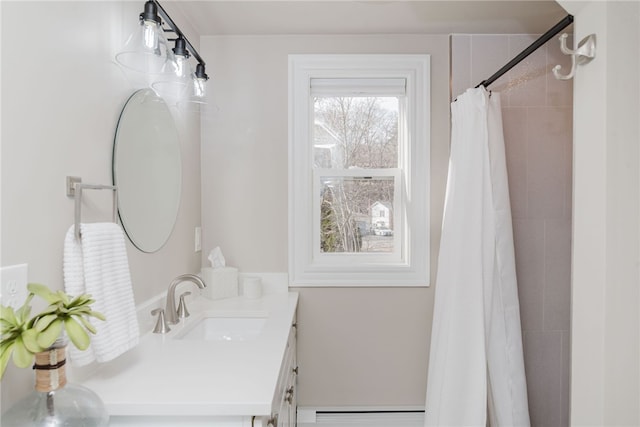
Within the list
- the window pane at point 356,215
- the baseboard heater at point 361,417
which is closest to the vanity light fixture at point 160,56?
the window pane at point 356,215

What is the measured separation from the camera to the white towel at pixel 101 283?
0.95m

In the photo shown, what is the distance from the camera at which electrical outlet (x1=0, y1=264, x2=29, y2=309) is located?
0.78m

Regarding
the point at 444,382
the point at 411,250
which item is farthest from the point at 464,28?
the point at 444,382

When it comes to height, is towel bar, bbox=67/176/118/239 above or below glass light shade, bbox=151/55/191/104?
below

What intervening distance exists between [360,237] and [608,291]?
1.36 m

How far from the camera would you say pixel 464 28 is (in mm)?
2027

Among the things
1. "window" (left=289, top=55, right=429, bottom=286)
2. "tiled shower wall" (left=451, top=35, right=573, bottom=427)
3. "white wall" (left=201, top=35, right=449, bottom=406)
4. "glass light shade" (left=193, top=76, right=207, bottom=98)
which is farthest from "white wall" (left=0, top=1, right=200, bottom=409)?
"tiled shower wall" (left=451, top=35, right=573, bottom=427)

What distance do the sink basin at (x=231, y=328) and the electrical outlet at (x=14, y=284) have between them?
0.93m

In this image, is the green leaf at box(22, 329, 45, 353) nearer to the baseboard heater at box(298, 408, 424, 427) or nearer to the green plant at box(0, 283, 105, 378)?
the green plant at box(0, 283, 105, 378)

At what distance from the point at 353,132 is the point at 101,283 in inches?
63.1

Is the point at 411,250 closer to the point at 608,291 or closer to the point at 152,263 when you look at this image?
the point at 608,291

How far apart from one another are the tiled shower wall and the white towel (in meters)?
1.93

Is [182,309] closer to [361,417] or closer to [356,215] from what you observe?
[356,215]

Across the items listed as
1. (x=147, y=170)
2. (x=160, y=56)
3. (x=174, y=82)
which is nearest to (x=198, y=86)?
(x=174, y=82)
